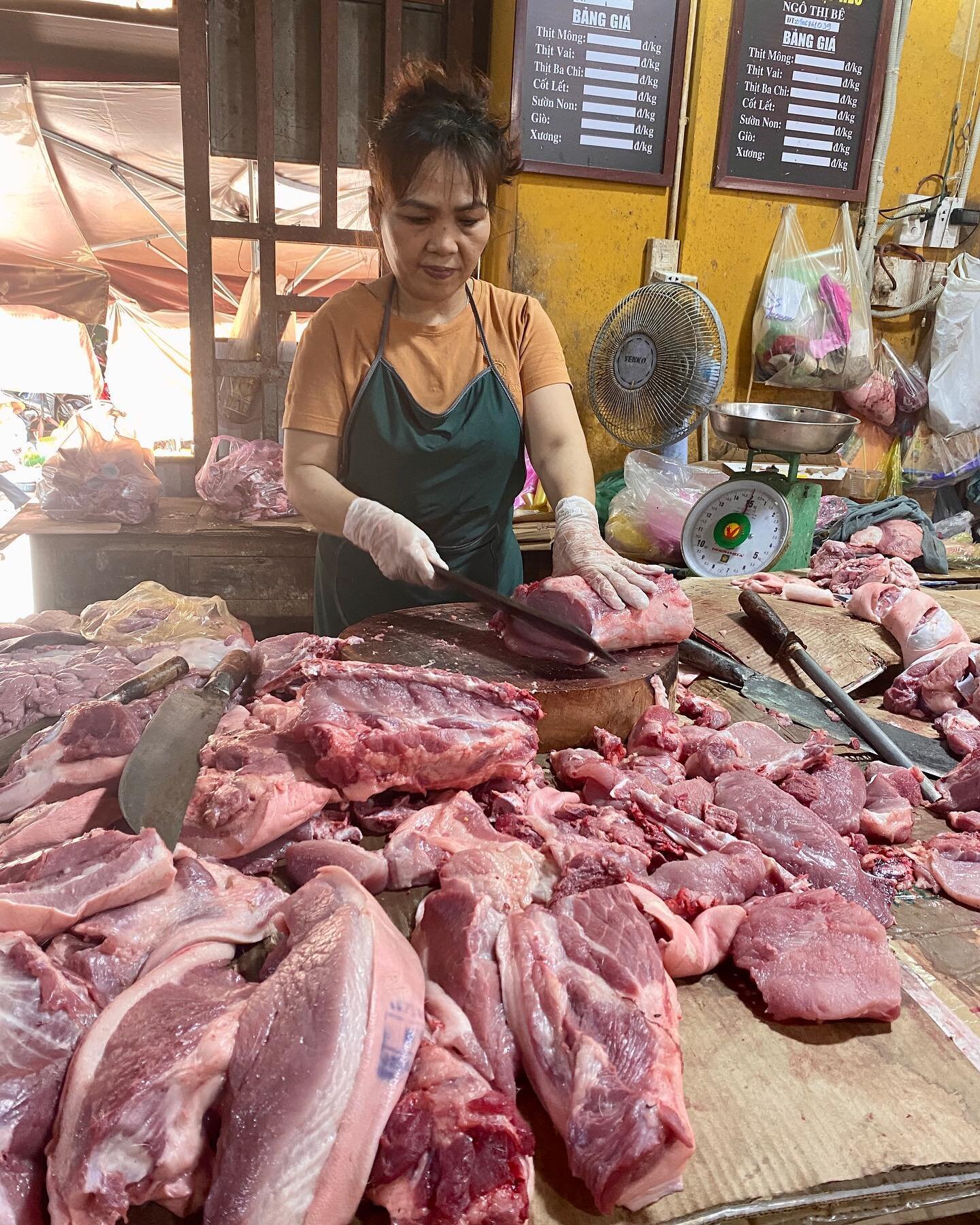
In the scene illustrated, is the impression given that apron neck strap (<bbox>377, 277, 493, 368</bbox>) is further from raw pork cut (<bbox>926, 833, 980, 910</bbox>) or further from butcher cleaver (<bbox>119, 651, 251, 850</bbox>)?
raw pork cut (<bbox>926, 833, 980, 910</bbox>)

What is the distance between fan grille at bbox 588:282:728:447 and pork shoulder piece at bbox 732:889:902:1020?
3.80 meters

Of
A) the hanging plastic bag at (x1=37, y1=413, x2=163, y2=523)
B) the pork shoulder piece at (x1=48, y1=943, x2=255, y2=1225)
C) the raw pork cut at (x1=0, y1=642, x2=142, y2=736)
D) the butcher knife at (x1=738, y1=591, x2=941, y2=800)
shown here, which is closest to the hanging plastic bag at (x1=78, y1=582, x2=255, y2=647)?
the raw pork cut at (x1=0, y1=642, x2=142, y2=736)

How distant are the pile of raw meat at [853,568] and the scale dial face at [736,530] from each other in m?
0.14

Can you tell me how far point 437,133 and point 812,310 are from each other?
13.2 ft

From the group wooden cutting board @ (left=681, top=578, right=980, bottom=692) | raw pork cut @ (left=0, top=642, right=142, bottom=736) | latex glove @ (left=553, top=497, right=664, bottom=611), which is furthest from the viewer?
wooden cutting board @ (left=681, top=578, right=980, bottom=692)

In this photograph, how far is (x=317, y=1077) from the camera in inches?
45.0

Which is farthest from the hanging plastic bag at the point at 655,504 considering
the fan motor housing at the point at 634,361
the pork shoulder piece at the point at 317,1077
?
the pork shoulder piece at the point at 317,1077

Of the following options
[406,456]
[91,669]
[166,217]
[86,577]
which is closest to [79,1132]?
[91,669]

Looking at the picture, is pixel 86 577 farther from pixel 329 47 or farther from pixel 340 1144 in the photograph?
pixel 340 1144

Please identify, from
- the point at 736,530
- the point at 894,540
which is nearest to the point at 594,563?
the point at 736,530

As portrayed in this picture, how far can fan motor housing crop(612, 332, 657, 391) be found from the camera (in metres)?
5.03

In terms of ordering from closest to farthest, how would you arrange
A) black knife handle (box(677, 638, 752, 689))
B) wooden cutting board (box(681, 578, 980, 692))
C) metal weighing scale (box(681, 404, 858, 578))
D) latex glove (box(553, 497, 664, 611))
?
1. latex glove (box(553, 497, 664, 611))
2. black knife handle (box(677, 638, 752, 689))
3. wooden cutting board (box(681, 578, 980, 692))
4. metal weighing scale (box(681, 404, 858, 578))

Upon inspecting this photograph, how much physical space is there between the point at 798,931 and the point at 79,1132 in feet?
4.13

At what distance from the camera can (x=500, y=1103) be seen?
1.20m
